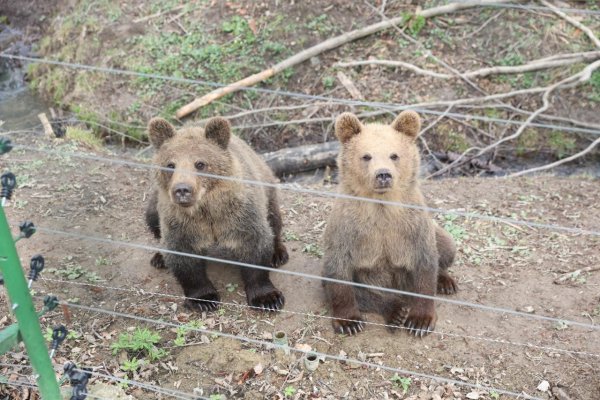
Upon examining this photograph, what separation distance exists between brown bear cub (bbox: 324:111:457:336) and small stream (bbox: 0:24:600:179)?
3551 millimetres

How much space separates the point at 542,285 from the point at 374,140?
195 centimetres

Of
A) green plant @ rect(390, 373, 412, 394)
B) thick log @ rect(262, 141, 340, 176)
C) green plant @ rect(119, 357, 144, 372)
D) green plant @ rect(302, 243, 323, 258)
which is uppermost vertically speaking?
thick log @ rect(262, 141, 340, 176)

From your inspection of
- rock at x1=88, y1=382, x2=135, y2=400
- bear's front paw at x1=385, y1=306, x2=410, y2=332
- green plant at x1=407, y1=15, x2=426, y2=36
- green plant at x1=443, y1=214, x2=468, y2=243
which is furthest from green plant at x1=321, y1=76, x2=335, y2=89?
rock at x1=88, y1=382, x2=135, y2=400

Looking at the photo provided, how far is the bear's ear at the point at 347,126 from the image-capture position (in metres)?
4.00

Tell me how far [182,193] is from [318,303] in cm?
142

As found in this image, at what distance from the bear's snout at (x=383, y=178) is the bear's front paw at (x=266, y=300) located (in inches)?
54.5

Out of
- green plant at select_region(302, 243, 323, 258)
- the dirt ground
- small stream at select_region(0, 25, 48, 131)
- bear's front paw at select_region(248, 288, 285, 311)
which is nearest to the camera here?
the dirt ground

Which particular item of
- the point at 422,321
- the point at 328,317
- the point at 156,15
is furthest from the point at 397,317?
the point at 156,15

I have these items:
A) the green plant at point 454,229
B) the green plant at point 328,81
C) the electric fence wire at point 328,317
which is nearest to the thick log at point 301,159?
the green plant at point 328,81

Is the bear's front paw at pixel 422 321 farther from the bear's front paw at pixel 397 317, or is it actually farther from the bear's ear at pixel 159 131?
the bear's ear at pixel 159 131

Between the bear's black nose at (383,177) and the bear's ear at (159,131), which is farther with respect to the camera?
the bear's ear at (159,131)

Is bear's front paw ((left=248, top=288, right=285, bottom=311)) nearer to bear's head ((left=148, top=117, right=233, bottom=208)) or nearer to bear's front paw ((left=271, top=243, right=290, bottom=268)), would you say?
bear's front paw ((left=271, top=243, right=290, bottom=268))

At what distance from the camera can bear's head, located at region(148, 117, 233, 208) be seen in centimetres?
405

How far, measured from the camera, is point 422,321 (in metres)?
4.18
